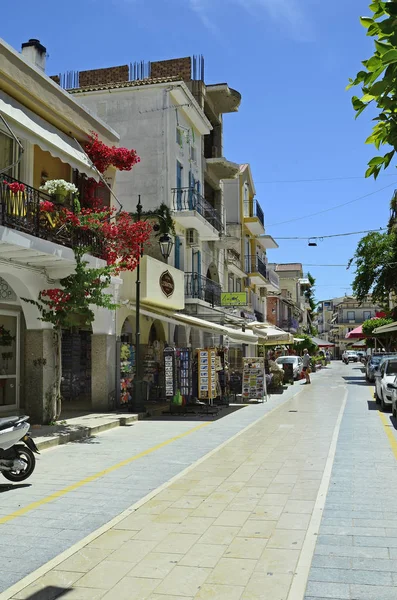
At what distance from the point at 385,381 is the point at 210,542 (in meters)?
14.0

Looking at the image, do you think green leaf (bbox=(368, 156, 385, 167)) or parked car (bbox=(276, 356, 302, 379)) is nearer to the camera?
green leaf (bbox=(368, 156, 385, 167))

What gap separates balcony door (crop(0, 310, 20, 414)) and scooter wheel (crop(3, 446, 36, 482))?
731 cm

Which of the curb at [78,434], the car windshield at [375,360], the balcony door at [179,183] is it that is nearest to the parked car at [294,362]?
the car windshield at [375,360]

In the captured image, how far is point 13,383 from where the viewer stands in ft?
53.6

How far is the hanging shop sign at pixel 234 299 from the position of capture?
101ft

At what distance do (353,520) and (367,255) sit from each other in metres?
31.4

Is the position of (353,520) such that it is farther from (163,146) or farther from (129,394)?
(163,146)

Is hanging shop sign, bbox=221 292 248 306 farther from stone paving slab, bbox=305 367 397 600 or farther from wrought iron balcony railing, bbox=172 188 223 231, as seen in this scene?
stone paving slab, bbox=305 367 397 600

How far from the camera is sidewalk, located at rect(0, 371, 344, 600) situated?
15.6ft

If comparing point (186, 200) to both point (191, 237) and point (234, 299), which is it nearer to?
point (191, 237)

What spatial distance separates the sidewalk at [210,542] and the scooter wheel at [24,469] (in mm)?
2021

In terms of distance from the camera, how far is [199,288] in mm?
27109

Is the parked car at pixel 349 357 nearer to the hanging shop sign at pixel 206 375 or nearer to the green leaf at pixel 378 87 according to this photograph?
the hanging shop sign at pixel 206 375

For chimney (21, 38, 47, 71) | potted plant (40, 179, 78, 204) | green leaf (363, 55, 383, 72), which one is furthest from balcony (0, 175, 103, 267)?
green leaf (363, 55, 383, 72)
